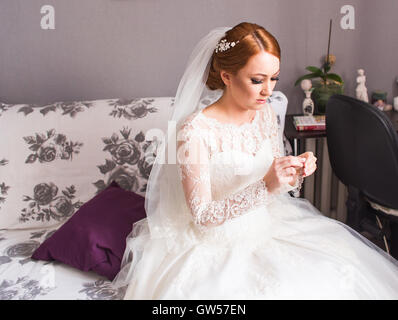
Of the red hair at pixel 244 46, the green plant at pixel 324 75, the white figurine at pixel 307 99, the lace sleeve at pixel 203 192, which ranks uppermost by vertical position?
the red hair at pixel 244 46

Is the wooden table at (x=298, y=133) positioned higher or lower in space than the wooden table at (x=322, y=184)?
higher

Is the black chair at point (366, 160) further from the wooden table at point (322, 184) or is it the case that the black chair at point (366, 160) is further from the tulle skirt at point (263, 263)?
the wooden table at point (322, 184)

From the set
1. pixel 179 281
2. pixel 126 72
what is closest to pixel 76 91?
pixel 126 72

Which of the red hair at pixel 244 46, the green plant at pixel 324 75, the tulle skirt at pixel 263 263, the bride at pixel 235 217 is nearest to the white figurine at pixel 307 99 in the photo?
the green plant at pixel 324 75

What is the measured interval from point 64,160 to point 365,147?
1.30 metres

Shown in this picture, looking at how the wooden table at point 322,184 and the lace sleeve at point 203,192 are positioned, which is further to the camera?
the wooden table at point 322,184

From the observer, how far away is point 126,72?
2346 millimetres

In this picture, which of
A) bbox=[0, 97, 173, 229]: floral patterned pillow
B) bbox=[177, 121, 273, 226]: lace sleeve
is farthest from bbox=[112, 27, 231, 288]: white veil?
bbox=[0, 97, 173, 229]: floral patterned pillow

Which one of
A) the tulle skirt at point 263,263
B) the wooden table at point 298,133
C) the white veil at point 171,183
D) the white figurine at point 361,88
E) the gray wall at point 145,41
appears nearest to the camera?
the tulle skirt at point 263,263

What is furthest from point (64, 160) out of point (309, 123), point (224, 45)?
point (309, 123)

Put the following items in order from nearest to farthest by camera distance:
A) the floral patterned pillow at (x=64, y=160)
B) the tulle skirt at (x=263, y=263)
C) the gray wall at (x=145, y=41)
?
1. the tulle skirt at (x=263, y=263)
2. the floral patterned pillow at (x=64, y=160)
3. the gray wall at (x=145, y=41)

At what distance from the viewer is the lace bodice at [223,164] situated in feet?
4.54

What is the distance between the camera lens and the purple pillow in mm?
1610
